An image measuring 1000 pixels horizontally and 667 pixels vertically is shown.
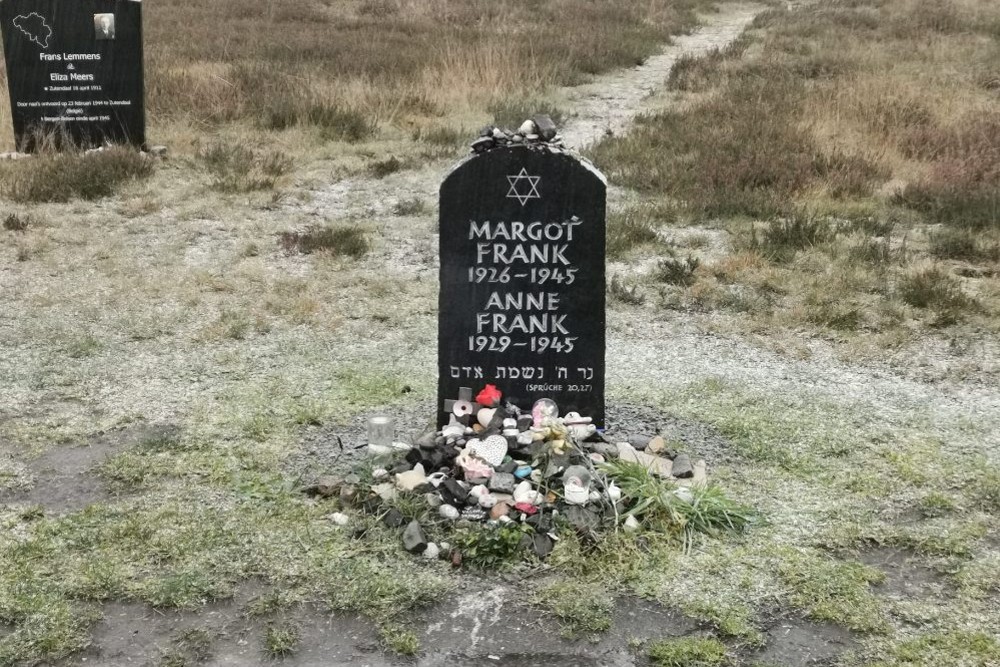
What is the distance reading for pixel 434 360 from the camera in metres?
6.98

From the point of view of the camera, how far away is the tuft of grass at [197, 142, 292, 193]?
35.2 feet

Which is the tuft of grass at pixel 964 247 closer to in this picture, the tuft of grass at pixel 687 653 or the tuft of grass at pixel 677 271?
the tuft of grass at pixel 677 271

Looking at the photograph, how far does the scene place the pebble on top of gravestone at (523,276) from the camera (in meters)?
5.12

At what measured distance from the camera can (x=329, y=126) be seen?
12961 mm

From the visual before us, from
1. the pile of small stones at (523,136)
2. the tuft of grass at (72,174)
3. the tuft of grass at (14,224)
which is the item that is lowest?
the tuft of grass at (14,224)

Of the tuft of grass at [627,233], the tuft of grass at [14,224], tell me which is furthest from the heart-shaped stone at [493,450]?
the tuft of grass at [14,224]

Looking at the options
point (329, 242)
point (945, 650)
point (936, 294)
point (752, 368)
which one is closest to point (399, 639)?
point (945, 650)

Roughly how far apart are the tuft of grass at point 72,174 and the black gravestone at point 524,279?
20.7 feet

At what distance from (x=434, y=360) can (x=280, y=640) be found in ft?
10.8

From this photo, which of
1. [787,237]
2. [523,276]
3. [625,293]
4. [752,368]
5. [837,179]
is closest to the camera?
[523,276]

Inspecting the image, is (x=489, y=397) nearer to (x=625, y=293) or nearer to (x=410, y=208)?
(x=625, y=293)

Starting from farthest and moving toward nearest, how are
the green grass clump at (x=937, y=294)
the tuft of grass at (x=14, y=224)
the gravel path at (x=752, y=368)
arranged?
the tuft of grass at (x=14, y=224)
the green grass clump at (x=937, y=294)
the gravel path at (x=752, y=368)

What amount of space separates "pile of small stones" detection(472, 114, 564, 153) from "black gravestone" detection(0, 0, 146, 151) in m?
7.36

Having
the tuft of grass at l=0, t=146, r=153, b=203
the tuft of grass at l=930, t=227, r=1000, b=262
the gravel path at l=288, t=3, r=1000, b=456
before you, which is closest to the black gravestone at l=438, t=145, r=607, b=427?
the gravel path at l=288, t=3, r=1000, b=456
